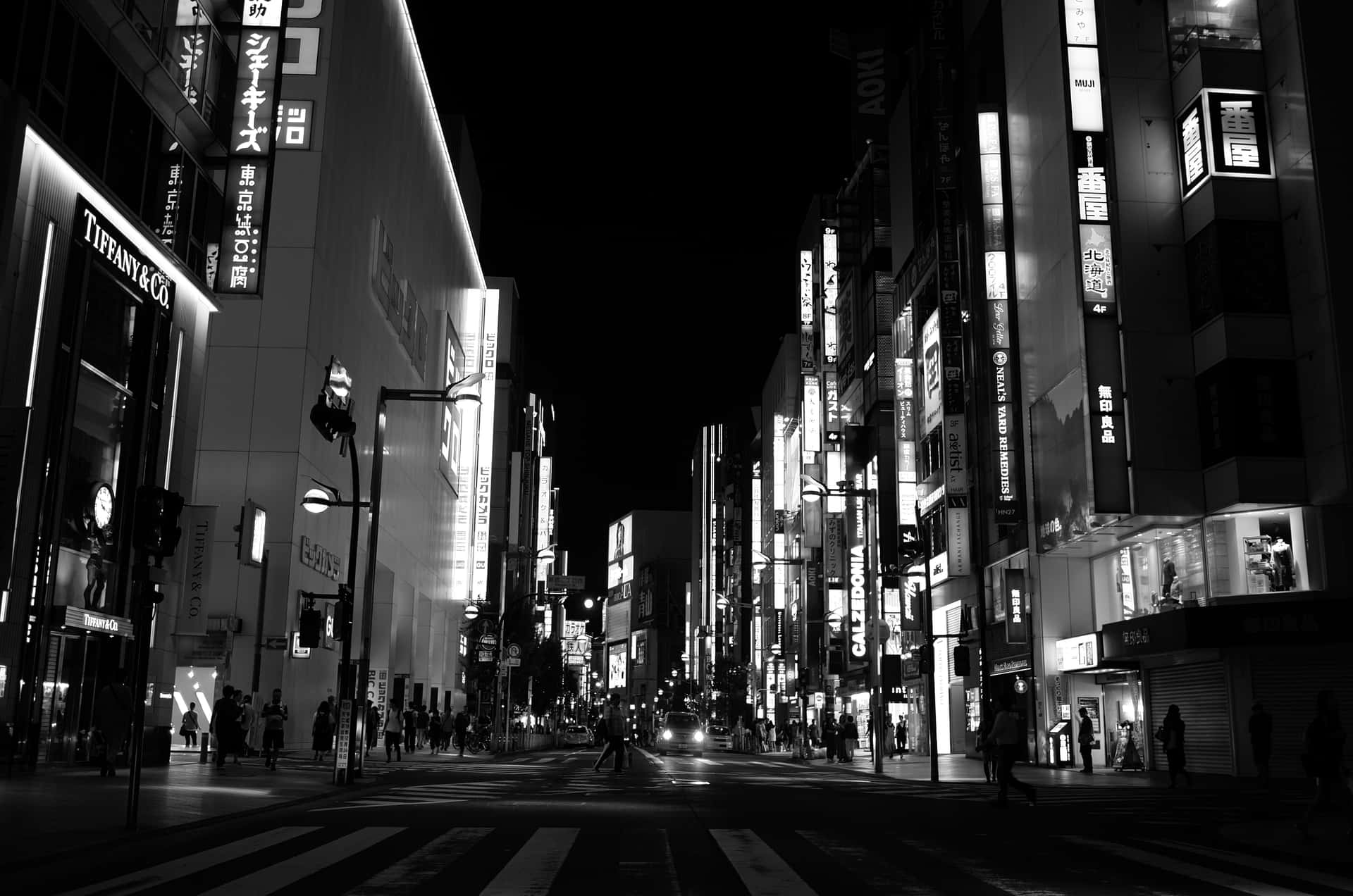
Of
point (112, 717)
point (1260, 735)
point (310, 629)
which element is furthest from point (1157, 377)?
point (112, 717)

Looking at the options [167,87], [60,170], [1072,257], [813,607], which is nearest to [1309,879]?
[60,170]

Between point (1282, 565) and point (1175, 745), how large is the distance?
6102 millimetres

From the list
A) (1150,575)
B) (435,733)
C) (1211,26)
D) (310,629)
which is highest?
(1211,26)

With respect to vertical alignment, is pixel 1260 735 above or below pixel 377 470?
below

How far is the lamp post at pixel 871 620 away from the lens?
32875 millimetres

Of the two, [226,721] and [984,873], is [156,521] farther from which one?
[226,721]

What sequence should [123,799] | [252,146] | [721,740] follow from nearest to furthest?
1. [123,799]
2. [252,146]
3. [721,740]

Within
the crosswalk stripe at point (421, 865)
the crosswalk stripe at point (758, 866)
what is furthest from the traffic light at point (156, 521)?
the crosswalk stripe at point (758, 866)

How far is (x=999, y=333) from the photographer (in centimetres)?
3988

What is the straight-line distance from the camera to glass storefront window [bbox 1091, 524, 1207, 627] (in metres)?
30.8

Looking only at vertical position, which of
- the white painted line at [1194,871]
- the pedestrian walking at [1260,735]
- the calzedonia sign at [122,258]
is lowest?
the white painted line at [1194,871]

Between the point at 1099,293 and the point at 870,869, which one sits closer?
the point at 870,869

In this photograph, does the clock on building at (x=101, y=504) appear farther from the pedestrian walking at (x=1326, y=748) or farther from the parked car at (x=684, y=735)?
the parked car at (x=684, y=735)

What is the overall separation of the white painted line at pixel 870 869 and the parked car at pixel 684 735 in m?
38.3
